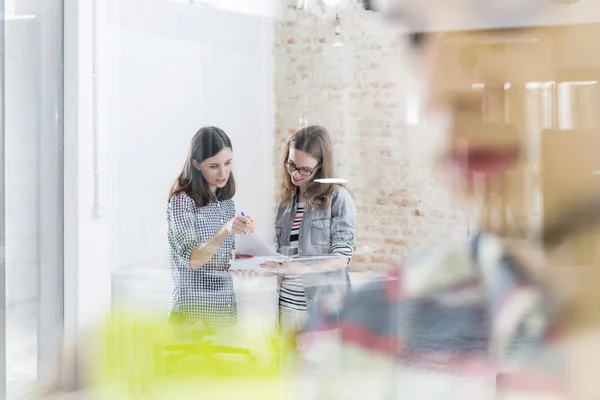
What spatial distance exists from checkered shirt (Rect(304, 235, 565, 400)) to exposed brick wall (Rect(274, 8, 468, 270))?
83 mm

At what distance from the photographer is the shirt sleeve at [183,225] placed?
1839 millimetres

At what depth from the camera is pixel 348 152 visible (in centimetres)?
169

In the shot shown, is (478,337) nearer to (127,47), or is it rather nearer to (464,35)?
(464,35)

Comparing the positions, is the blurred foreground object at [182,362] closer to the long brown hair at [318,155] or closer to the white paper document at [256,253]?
the white paper document at [256,253]

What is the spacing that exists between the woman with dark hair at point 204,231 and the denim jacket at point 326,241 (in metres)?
0.17

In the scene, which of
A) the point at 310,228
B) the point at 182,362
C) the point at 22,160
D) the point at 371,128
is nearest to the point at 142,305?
the point at 182,362

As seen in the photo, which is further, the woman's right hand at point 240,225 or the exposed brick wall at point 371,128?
the woman's right hand at point 240,225

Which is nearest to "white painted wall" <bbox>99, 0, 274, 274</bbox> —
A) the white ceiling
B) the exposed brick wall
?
the white ceiling

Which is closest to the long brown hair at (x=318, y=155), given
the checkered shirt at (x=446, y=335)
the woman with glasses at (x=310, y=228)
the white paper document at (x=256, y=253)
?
the woman with glasses at (x=310, y=228)

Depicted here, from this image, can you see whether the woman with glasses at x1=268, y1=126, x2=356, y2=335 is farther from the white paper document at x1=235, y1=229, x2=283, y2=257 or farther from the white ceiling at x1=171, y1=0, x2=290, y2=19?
the white ceiling at x1=171, y1=0, x2=290, y2=19

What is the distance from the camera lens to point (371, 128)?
1677 mm

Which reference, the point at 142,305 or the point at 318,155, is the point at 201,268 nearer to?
the point at 142,305

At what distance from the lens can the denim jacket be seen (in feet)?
5.58

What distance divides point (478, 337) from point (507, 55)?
716mm
